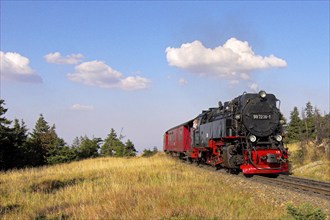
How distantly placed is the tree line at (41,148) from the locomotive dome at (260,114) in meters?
21.0

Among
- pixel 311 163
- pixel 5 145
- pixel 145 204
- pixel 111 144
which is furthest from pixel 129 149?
pixel 145 204

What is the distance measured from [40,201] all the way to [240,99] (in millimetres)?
11614

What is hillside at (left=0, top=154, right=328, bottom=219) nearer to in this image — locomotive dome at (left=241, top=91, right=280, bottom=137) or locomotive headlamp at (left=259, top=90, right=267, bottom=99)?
locomotive dome at (left=241, top=91, right=280, bottom=137)

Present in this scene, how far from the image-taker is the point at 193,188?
11000 millimetres

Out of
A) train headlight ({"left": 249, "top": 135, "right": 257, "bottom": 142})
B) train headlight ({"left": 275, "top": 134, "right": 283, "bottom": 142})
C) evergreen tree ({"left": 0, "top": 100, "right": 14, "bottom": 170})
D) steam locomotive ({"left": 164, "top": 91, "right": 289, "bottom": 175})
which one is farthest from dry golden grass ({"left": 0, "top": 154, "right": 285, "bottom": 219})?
evergreen tree ({"left": 0, "top": 100, "right": 14, "bottom": 170})

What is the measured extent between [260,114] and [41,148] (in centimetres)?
2793

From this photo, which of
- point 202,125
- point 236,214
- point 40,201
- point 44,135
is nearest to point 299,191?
point 236,214

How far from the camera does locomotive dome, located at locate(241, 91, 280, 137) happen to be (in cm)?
1773

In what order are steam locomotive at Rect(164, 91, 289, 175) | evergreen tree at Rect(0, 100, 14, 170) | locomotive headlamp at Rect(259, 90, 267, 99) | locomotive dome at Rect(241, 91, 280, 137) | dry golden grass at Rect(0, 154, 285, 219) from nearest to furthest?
dry golden grass at Rect(0, 154, 285, 219)
steam locomotive at Rect(164, 91, 289, 175)
locomotive dome at Rect(241, 91, 280, 137)
locomotive headlamp at Rect(259, 90, 267, 99)
evergreen tree at Rect(0, 100, 14, 170)

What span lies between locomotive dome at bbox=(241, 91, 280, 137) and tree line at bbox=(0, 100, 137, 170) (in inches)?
826

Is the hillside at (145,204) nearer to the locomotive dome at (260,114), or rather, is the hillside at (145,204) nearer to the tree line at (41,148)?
the locomotive dome at (260,114)

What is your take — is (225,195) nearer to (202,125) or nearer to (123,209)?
(123,209)

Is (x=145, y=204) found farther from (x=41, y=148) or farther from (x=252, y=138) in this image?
(x=41, y=148)

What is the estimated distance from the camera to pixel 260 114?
59.0ft
